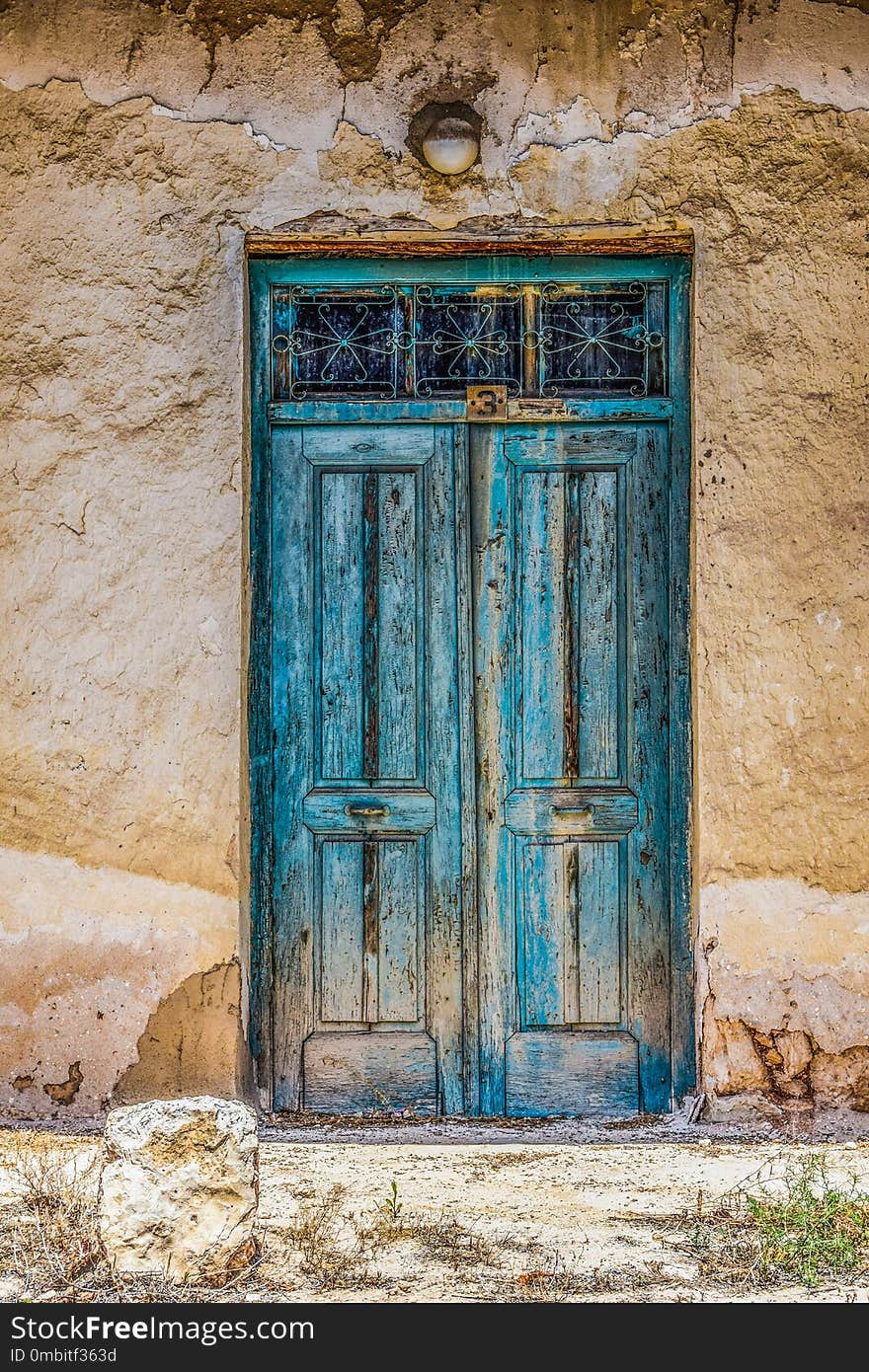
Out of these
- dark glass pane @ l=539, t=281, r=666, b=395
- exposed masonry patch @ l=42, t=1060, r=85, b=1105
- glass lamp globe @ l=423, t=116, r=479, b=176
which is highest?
glass lamp globe @ l=423, t=116, r=479, b=176

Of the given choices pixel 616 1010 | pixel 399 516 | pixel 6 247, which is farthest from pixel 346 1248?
pixel 6 247

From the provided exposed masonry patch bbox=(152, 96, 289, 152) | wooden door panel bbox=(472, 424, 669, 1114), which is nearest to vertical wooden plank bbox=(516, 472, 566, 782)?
wooden door panel bbox=(472, 424, 669, 1114)

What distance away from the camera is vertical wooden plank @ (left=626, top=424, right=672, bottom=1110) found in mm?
4426

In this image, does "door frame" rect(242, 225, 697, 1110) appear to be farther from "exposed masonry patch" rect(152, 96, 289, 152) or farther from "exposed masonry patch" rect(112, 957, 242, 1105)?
"exposed masonry patch" rect(152, 96, 289, 152)

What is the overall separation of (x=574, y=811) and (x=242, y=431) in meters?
1.53

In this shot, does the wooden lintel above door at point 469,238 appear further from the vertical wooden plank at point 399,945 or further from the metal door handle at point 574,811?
the vertical wooden plank at point 399,945

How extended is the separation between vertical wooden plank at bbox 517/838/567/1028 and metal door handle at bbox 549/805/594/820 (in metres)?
0.10

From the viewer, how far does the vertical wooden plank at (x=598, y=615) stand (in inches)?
176

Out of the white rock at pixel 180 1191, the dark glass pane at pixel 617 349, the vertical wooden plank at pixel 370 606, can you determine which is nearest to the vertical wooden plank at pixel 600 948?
the vertical wooden plank at pixel 370 606

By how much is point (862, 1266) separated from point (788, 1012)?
1292mm

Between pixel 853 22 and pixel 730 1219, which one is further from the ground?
pixel 853 22

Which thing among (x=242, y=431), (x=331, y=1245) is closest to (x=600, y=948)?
(x=331, y=1245)

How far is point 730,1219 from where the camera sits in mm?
3326

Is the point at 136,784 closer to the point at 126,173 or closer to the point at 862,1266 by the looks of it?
the point at 126,173
